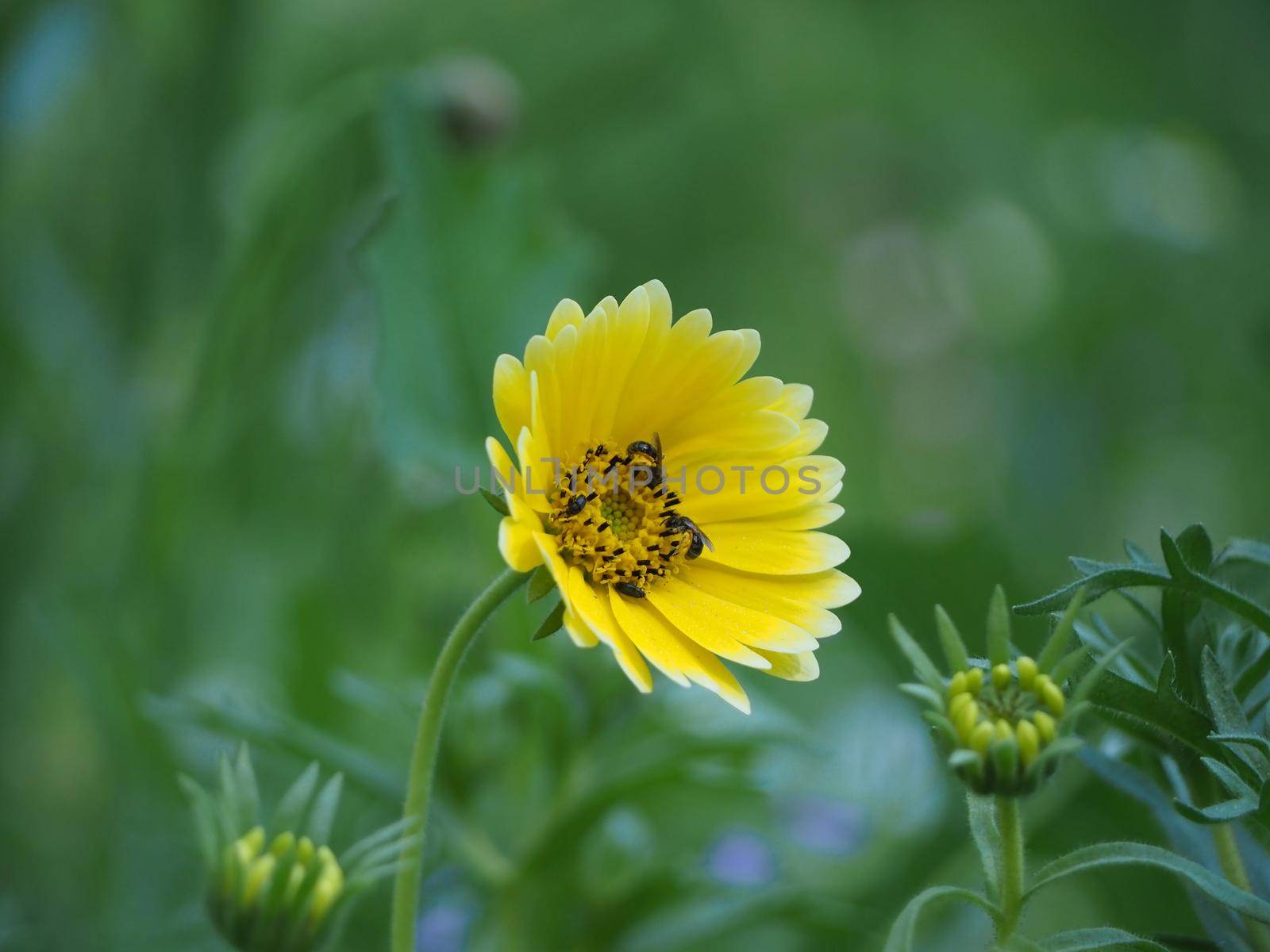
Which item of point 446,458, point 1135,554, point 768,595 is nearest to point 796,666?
point 768,595

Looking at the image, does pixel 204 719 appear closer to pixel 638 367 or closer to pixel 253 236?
pixel 638 367

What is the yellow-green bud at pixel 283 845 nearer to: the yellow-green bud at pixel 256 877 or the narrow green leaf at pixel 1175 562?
the yellow-green bud at pixel 256 877

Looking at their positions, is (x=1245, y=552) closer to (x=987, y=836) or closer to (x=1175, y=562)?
(x=1175, y=562)

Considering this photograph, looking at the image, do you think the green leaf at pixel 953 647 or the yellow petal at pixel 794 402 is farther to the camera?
the yellow petal at pixel 794 402

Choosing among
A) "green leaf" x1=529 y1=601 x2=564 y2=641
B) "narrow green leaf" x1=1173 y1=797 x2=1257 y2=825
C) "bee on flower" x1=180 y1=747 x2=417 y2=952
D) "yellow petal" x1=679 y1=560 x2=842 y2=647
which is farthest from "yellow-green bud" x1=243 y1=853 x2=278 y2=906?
"narrow green leaf" x1=1173 y1=797 x2=1257 y2=825

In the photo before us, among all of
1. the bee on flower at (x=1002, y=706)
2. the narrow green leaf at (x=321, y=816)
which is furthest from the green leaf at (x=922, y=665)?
the narrow green leaf at (x=321, y=816)
